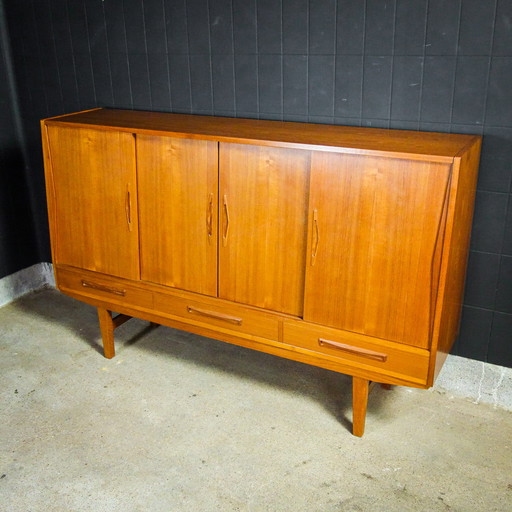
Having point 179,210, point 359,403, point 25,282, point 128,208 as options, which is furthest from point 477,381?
point 25,282

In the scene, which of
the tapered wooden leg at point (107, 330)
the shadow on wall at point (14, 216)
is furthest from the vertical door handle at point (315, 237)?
the shadow on wall at point (14, 216)

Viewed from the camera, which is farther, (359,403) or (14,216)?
(14,216)

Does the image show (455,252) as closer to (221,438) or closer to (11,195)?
(221,438)

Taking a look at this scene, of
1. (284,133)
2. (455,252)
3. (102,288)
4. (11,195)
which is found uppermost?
(284,133)

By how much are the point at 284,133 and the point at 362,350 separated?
0.86 m

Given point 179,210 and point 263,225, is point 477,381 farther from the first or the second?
point 179,210

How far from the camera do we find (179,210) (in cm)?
245

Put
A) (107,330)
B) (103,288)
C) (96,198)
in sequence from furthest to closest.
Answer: (107,330), (103,288), (96,198)

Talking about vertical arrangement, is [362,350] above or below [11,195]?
below

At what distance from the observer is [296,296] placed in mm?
2305

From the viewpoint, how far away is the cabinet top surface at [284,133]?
2027mm

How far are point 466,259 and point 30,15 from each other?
97.0 inches

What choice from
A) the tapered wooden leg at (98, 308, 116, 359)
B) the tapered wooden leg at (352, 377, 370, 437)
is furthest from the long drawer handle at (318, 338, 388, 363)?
the tapered wooden leg at (98, 308, 116, 359)

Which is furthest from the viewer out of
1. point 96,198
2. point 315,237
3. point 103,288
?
point 103,288
